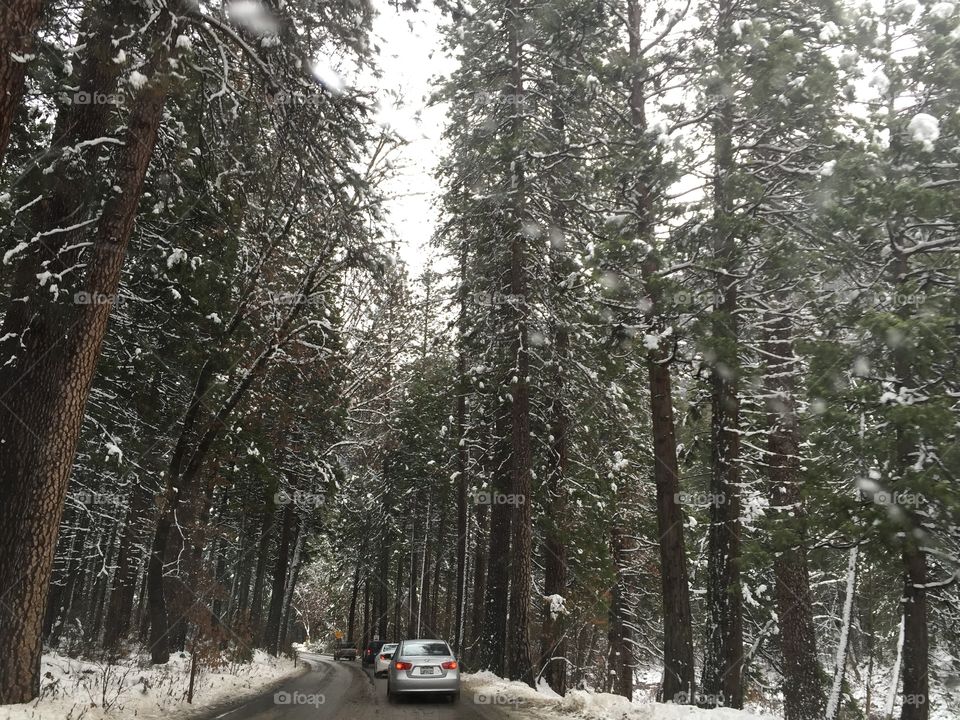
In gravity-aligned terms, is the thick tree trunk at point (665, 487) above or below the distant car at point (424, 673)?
above

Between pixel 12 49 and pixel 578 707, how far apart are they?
1284 centimetres

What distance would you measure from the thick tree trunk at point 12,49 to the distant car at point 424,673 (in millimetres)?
12828

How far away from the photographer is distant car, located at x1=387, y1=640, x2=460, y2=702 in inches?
569

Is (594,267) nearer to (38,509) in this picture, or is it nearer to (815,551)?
(815,551)
